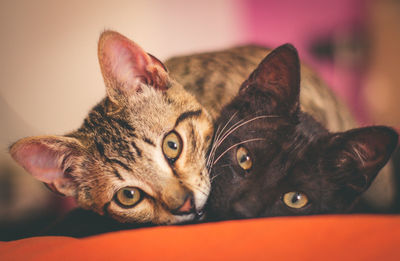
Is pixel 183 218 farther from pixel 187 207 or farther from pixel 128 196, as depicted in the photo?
pixel 128 196

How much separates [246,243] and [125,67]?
60 cm

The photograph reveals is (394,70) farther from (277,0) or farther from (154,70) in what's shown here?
(154,70)

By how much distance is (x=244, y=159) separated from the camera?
0.87 metres

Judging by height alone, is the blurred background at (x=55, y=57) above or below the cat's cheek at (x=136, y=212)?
above

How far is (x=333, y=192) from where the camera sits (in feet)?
2.69

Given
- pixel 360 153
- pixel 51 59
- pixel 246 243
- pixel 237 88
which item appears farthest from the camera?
pixel 237 88

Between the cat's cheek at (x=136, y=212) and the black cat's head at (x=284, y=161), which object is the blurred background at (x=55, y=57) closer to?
the black cat's head at (x=284, y=161)

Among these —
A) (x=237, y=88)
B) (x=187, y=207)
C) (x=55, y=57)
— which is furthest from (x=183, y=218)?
(x=55, y=57)

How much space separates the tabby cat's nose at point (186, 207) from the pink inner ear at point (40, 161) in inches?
Answer: 14.5

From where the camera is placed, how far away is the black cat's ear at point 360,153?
71 cm

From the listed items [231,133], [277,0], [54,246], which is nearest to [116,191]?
[54,246]

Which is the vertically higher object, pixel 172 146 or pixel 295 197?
pixel 172 146

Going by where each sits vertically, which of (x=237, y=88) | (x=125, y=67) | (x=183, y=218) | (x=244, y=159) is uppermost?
(x=125, y=67)

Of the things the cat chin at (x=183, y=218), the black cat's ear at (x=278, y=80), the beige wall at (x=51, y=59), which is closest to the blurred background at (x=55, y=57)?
the beige wall at (x=51, y=59)
